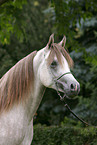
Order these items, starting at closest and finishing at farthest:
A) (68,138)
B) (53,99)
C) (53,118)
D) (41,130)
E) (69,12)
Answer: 1. (68,138)
2. (41,130)
3. (69,12)
4. (53,118)
5. (53,99)

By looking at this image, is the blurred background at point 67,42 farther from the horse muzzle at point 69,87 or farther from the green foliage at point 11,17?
the horse muzzle at point 69,87

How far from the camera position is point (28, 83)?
109 inches

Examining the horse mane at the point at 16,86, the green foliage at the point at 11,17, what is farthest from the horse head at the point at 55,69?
the green foliage at the point at 11,17

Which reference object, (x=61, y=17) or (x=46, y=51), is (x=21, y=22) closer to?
(x=61, y=17)

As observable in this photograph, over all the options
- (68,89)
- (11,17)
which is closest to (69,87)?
(68,89)

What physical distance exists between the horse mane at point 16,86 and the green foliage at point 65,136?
115 inches

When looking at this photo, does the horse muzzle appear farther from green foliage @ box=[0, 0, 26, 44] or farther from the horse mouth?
green foliage @ box=[0, 0, 26, 44]

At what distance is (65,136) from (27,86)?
3330 mm

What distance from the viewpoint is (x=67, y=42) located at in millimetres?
→ 6066

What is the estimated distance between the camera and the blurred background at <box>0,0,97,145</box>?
6.16 m

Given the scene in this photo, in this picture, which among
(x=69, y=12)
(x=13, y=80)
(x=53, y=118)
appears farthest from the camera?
(x=53, y=118)

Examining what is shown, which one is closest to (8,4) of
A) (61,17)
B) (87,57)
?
(61,17)

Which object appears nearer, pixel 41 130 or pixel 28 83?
pixel 28 83

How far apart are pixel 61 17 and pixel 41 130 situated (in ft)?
10.7
